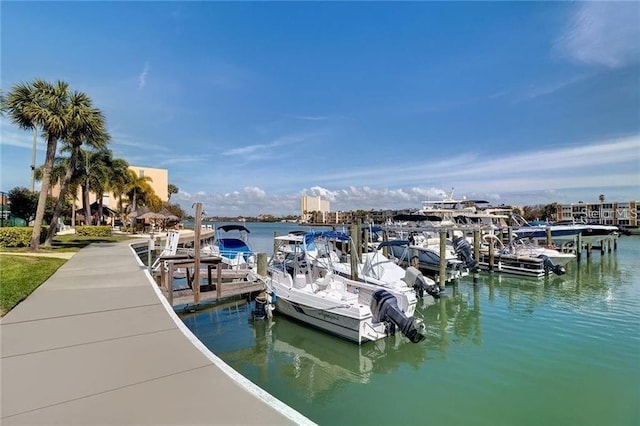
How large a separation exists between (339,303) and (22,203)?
44.3 m

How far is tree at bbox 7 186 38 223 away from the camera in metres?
38.4

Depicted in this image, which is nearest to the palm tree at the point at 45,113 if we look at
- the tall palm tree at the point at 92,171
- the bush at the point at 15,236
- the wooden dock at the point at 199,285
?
the bush at the point at 15,236

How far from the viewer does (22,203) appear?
3916 cm

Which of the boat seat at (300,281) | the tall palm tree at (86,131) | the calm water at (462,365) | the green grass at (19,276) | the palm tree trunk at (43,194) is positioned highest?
the tall palm tree at (86,131)

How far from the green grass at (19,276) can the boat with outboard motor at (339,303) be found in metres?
7.22

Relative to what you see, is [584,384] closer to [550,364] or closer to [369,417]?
[550,364]

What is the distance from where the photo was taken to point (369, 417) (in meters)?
6.89

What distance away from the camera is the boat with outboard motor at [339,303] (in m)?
10.3

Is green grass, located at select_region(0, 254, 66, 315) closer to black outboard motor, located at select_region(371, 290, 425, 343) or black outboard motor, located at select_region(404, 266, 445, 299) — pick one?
black outboard motor, located at select_region(371, 290, 425, 343)

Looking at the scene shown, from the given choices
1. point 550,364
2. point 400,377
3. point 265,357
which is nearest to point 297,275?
point 265,357

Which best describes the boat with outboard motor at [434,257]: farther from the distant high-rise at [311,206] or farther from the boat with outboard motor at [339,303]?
the distant high-rise at [311,206]

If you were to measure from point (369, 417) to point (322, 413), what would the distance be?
36.9 inches

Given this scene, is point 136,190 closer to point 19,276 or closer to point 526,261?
point 19,276

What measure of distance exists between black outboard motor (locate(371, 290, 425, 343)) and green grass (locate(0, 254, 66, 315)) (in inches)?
350
